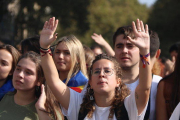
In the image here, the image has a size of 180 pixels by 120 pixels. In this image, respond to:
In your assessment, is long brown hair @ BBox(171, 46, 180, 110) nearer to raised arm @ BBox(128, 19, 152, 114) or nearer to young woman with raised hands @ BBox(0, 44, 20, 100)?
raised arm @ BBox(128, 19, 152, 114)

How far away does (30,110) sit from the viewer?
3.32m

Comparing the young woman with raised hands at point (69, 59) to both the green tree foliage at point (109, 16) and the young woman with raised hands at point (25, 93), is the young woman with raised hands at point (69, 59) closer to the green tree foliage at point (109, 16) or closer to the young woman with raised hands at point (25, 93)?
the young woman with raised hands at point (25, 93)

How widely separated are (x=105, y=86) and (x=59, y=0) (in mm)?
14358

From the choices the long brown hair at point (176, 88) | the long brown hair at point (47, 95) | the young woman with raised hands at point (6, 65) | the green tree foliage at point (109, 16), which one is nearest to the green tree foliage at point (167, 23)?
the green tree foliage at point (109, 16)

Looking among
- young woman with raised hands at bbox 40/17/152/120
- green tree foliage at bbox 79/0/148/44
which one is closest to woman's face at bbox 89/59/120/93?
young woman with raised hands at bbox 40/17/152/120

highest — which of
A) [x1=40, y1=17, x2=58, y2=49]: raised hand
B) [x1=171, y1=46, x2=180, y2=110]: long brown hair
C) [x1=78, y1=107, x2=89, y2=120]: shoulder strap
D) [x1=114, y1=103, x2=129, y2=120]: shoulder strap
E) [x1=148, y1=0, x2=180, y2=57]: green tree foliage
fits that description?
[x1=40, y1=17, x2=58, y2=49]: raised hand

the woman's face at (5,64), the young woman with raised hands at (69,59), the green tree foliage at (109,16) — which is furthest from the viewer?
the green tree foliage at (109,16)

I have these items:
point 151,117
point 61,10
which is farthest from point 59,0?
point 151,117

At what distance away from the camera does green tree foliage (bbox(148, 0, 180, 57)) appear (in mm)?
29125

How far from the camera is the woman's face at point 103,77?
3094 mm

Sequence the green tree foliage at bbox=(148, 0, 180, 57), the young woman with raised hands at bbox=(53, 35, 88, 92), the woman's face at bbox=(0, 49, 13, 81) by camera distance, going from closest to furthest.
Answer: the woman's face at bbox=(0, 49, 13, 81) < the young woman with raised hands at bbox=(53, 35, 88, 92) < the green tree foliage at bbox=(148, 0, 180, 57)

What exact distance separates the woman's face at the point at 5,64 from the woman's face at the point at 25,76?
1.60ft

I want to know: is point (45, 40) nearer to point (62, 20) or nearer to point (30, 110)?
point (30, 110)

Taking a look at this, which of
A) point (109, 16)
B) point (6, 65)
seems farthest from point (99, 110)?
point (109, 16)
